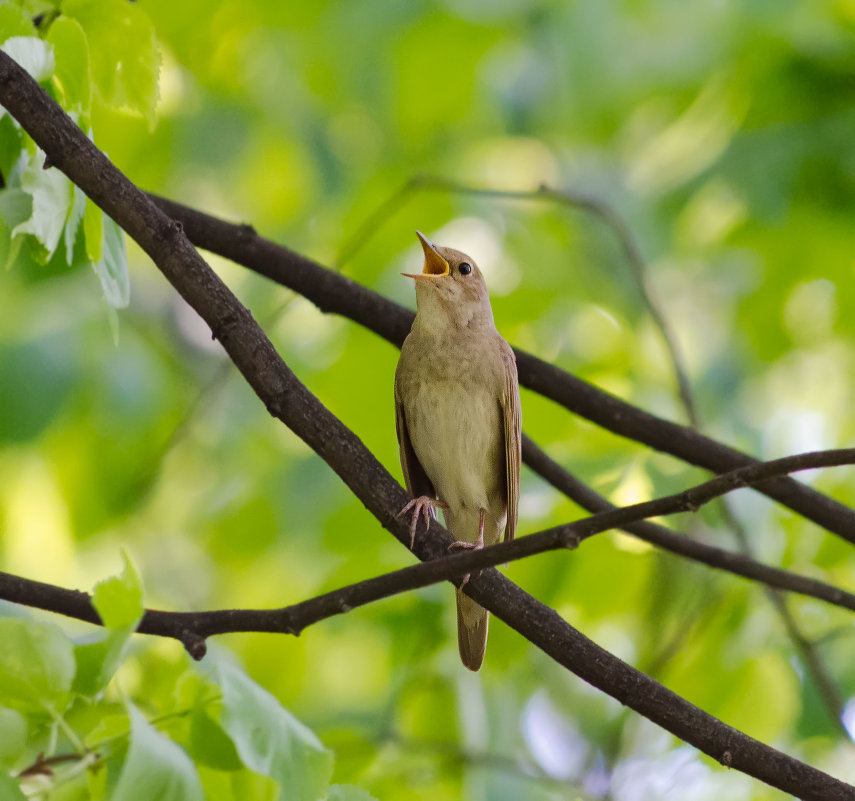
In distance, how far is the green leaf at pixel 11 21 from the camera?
2.34 metres

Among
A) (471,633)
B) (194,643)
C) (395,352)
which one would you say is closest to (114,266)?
(194,643)

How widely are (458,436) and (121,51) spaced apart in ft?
5.63

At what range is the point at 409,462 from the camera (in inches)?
155

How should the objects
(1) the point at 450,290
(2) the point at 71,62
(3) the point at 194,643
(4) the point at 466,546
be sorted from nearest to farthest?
(3) the point at 194,643, (2) the point at 71,62, (4) the point at 466,546, (1) the point at 450,290

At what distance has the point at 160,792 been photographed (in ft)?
5.76

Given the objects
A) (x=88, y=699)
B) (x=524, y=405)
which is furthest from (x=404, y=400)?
(x=88, y=699)

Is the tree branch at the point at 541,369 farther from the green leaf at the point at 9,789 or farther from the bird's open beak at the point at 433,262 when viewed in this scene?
the green leaf at the point at 9,789

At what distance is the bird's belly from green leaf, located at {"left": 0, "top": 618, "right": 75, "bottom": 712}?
2077 millimetres

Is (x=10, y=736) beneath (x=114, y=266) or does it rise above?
beneath

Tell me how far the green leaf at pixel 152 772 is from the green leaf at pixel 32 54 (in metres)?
1.47

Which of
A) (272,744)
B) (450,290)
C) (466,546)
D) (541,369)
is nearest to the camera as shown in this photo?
(272,744)

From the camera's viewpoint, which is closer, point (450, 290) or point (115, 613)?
point (115, 613)

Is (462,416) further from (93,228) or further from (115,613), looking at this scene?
(115,613)

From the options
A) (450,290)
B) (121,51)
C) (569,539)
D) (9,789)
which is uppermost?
(450,290)
